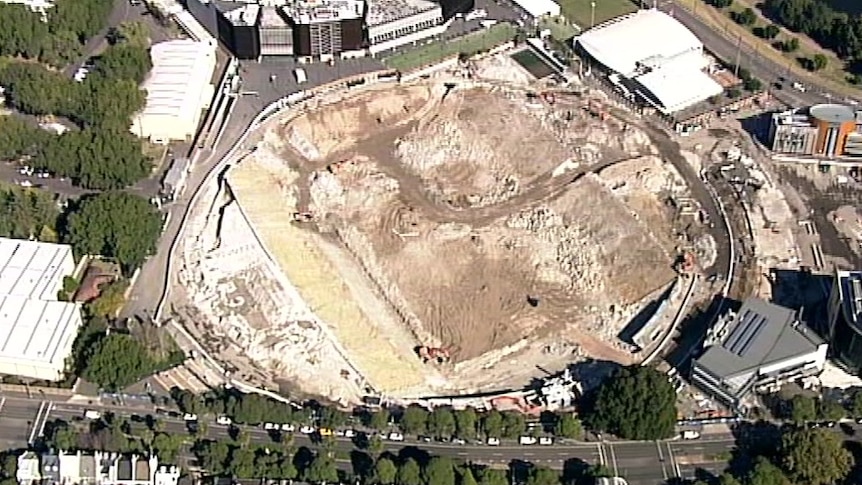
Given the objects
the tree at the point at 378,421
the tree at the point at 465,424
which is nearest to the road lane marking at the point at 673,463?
the tree at the point at 465,424

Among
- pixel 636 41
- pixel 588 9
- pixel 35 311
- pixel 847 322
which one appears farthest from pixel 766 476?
pixel 588 9

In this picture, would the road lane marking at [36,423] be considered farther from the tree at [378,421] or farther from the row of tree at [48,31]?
the row of tree at [48,31]

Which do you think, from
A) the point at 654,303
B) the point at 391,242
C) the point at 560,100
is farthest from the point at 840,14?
the point at 391,242

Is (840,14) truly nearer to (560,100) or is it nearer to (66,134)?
(560,100)

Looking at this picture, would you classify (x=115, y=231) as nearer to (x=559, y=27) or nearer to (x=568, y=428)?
(x=568, y=428)

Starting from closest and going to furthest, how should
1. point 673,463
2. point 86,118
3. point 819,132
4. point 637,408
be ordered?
point 673,463 < point 637,408 < point 86,118 < point 819,132

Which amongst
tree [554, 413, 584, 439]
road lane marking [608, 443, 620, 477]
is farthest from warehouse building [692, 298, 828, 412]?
tree [554, 413, 584, 439]

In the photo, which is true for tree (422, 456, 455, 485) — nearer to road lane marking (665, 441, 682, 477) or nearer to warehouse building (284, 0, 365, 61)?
road lane marking (665, 441, 682, 477)

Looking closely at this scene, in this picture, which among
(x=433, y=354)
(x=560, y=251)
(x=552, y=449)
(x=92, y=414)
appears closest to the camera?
(x=552, y=449)

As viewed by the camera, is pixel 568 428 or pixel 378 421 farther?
pixel 378 421
